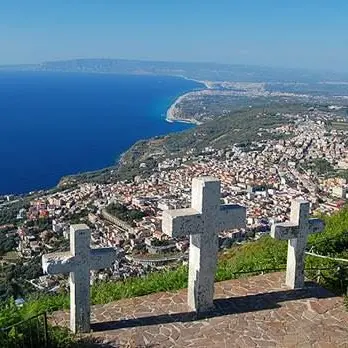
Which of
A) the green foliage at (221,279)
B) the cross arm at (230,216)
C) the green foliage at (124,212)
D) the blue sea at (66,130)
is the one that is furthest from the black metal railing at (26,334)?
the blue sea at (66,130)

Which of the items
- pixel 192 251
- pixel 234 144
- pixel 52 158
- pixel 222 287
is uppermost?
pixel 192 251

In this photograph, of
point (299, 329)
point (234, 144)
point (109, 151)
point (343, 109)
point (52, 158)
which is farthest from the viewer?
point (343, 109)

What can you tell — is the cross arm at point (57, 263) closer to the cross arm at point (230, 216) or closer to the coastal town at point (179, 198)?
the cross arm at point (230, 216)

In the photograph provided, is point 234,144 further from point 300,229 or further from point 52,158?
point 300,229

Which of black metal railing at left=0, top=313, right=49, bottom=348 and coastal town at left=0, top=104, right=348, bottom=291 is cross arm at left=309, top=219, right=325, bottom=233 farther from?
black metal railing at left=0, top=313, right=49, bottom=348

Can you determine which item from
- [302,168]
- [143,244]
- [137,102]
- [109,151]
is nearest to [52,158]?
[109,151]
